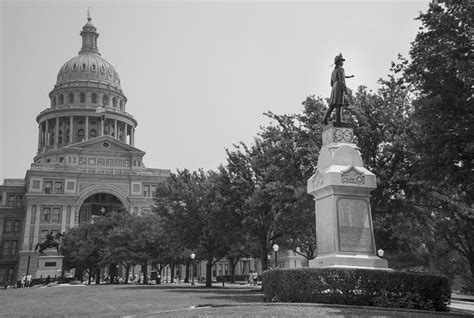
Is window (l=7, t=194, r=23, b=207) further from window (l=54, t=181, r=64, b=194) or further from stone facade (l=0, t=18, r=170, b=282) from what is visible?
window (l=54, t=181, r=64, b=194)

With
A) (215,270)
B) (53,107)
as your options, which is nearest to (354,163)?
(215,270)

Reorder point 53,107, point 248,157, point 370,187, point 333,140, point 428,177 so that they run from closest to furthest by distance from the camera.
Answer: point 370,187
point 333,140
point 428,177
point 248,157
point 53,107

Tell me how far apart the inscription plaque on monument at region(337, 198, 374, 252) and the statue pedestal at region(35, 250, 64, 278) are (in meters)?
55.4

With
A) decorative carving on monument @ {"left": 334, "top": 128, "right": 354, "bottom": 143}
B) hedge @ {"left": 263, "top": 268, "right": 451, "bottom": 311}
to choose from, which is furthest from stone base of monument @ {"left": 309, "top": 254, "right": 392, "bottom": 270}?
decorative carving on monument @ {"left": 334, "top": 128, "right": 354, "bottom": 143}

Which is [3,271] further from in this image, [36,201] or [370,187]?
[370,187]

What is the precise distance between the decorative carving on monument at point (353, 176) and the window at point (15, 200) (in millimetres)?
109257

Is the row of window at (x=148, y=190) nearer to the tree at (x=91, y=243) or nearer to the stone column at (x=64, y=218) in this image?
the stone column at (x=64, y=218)

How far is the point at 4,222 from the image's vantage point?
107500 mm

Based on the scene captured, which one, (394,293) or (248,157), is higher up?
(248,157)

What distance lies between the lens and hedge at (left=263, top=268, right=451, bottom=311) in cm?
1423

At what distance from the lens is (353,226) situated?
15.7 meters

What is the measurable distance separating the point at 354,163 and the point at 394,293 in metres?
4.43

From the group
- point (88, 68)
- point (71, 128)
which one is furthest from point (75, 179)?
point (88, 68)

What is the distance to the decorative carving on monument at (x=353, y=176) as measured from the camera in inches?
632
